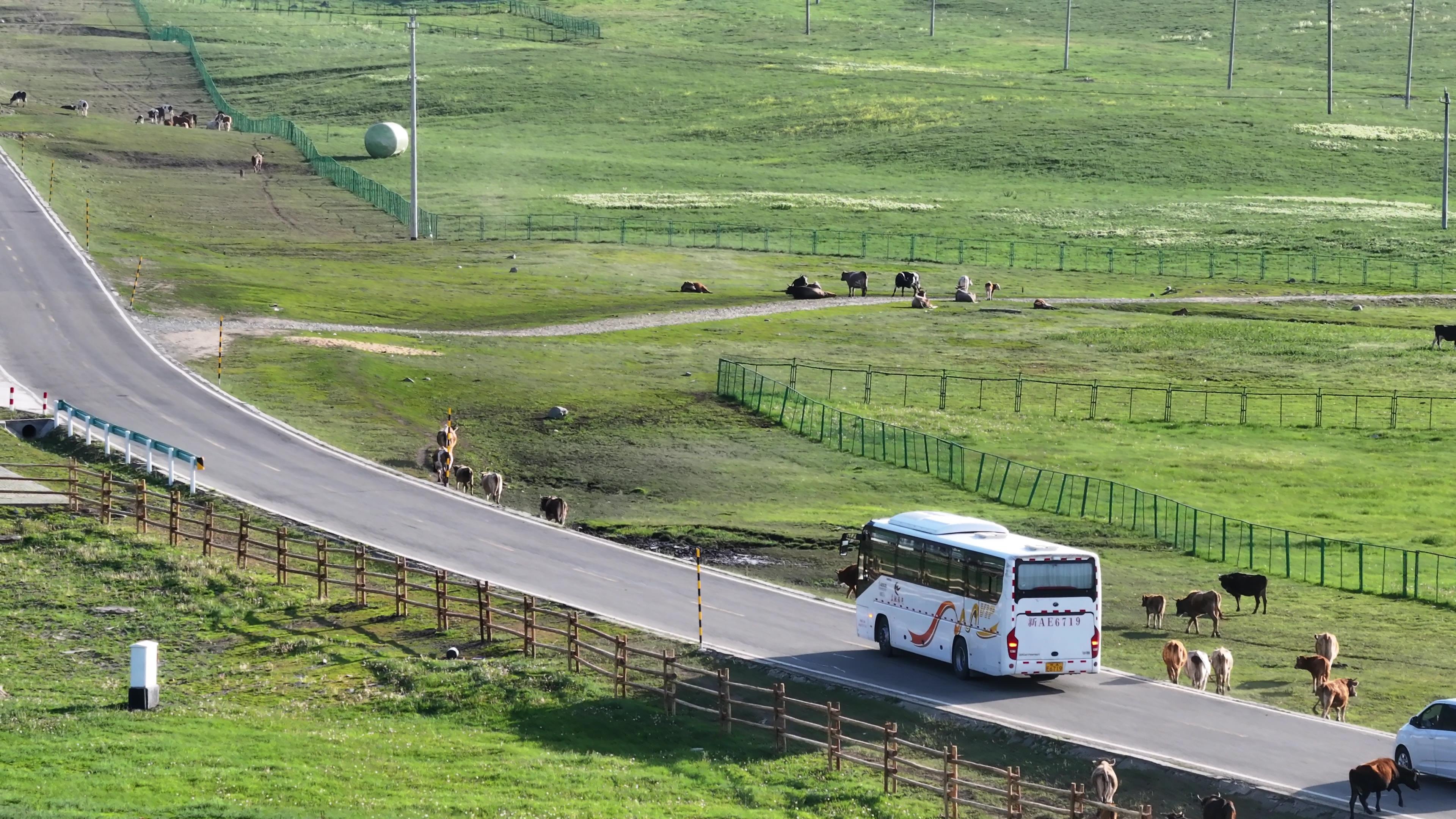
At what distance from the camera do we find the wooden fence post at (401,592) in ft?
135

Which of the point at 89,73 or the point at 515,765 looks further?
the point at 89,73

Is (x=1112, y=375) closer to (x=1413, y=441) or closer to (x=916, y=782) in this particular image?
(x=1413, y=441)

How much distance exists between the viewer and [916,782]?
1195 inches

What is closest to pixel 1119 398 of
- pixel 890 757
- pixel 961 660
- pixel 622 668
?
pixel 961 660

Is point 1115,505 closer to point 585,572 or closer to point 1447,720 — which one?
point 585,572

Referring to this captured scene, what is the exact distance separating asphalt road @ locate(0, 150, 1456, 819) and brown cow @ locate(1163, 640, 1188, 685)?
63 cm

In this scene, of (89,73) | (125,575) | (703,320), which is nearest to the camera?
(125,575)

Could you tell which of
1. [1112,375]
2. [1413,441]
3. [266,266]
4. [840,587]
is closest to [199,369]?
[266,266]

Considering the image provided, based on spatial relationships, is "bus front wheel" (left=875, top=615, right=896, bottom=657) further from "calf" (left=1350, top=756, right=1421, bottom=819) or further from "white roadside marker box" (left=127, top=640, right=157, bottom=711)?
"white roadside marker box" (left=127, top=640, right=157, bottom=711)

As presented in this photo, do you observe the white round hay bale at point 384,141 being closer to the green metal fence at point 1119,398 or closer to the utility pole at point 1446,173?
the green metal fence at point 1119,398

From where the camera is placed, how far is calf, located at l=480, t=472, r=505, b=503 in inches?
2170

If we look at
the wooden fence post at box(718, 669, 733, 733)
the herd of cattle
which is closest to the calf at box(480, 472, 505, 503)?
the herd of cattle

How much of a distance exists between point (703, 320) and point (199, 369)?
84.1ft

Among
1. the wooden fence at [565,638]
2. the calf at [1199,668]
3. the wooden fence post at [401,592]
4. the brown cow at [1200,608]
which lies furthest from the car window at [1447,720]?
the wooden fence post at [401,592]
